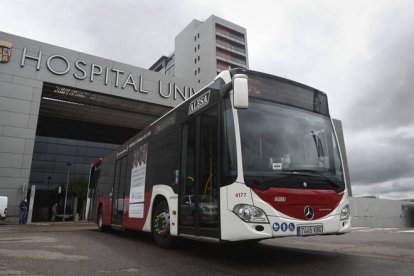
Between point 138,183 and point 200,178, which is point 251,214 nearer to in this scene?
point 200,178

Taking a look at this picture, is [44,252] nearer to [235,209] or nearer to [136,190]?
[136,190]

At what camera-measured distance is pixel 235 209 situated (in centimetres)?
471

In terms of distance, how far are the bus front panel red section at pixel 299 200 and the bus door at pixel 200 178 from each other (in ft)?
2.63

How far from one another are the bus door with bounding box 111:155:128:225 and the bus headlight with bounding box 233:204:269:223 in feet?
19.1

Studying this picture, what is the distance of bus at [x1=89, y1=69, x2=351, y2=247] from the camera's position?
15.6 ft

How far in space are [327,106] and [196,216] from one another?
3.15 m

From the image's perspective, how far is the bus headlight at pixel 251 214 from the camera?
15.2 feet

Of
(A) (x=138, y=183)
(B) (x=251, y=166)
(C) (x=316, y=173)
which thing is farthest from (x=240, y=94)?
(A) (x=138, y=183)

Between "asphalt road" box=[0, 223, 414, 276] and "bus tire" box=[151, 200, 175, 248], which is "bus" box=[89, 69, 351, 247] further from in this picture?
"asphalt road" box=[0, 223, 414, 276]

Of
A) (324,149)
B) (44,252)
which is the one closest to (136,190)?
(44,252)

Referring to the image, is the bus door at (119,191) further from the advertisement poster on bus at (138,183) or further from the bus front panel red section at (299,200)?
the bus front panel red section at (299,200)

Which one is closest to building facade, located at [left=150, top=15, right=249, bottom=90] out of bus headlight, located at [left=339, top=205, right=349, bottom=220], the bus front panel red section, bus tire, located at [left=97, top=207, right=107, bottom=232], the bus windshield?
bus tire, located at [left=97, top=207, right=107, bottom=232]

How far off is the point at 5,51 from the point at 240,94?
79.9ft

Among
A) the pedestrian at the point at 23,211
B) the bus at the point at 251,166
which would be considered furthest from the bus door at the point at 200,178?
the pedestrian at the point at 23,211
